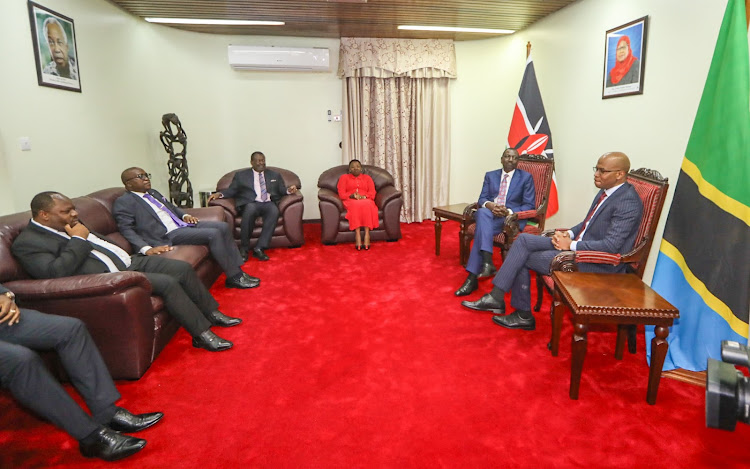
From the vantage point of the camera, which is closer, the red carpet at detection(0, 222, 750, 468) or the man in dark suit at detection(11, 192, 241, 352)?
the red carpet at detection(0, 222, 750, 468)

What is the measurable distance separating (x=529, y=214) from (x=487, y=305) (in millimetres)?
982

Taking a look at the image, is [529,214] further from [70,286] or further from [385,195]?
[70,286]

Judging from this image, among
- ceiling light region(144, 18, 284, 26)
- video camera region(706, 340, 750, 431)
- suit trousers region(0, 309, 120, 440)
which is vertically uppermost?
ceiling light region(144, 18, 284, 26)

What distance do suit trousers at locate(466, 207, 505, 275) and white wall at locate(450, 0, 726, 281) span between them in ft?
3.80

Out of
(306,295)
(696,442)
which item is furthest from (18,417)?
(696,442)

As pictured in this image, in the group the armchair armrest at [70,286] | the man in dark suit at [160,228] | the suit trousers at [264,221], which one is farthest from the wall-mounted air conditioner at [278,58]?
the armchair armrest at [70,286]

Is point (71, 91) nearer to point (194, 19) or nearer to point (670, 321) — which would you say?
point (194, 19)

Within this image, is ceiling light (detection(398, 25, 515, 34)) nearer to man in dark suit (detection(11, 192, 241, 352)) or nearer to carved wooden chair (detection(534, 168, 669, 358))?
carved wooden chair (detection(534, 168, 669, 358))

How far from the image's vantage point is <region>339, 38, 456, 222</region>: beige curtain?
588cm

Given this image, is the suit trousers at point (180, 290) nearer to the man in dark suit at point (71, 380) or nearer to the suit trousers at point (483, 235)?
the man in dark suit at point (71, 380)

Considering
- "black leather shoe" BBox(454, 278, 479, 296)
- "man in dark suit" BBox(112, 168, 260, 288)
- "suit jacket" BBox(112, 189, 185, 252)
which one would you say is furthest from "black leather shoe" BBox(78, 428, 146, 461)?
"black leather shoe" BBox(454, 278, 479, 296)

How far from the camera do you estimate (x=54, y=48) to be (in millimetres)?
3381

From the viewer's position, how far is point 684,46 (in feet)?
9.89

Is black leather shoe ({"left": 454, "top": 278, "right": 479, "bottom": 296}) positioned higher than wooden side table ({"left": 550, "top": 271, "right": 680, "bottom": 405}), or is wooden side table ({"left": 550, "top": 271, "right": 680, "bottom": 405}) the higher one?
wooden side table ({"left": 550, "top": 271, "right": 680, "bottom": 405})
